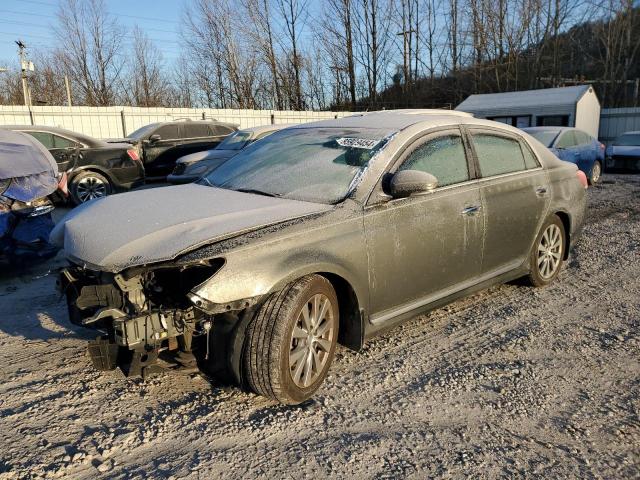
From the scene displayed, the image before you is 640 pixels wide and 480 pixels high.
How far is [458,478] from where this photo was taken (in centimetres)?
246

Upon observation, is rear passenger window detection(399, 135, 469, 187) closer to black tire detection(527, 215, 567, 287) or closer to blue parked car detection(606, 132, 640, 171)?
black tire detection(527, 215, 567, 287)

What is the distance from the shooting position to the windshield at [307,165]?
3602 millimetres

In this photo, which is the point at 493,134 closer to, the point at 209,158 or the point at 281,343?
the point at 281,343

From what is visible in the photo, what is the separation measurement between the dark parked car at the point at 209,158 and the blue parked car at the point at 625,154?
10177 millimetres

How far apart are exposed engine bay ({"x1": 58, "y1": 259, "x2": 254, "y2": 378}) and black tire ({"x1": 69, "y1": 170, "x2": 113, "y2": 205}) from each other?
823 centimetres

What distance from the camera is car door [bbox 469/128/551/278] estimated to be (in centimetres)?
432

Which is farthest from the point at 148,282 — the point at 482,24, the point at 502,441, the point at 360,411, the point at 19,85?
the point at 19,85

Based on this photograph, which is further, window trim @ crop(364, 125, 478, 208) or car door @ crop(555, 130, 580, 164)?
car door @ crop(555, 130, 580, 164)

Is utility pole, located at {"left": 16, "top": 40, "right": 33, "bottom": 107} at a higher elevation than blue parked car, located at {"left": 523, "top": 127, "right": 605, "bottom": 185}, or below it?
higher

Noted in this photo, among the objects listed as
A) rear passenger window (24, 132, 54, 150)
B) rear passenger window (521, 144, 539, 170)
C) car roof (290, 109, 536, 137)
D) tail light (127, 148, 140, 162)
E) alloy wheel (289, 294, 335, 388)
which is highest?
rear passenger window (24, 132, 54, 150)

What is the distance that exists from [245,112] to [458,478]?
1999 centimetres

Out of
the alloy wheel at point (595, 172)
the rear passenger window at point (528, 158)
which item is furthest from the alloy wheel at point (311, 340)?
the alloy wheel at point (595, 172)

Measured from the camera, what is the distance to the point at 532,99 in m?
22.3


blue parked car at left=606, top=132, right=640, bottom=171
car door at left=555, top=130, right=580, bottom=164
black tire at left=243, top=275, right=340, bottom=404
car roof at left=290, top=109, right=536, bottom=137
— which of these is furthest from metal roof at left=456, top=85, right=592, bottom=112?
black tire at left=243, top=275, right=340, bottom=404
